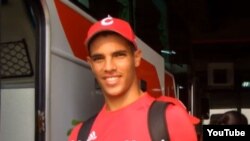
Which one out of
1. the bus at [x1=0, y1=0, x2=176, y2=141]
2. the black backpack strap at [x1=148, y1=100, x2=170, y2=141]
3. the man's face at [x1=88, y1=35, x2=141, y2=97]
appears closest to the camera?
the black backpack strap at [x1=148, y1=100, x2=170, y2=141]

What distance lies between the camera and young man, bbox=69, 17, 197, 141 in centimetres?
158

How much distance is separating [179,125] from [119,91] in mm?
227

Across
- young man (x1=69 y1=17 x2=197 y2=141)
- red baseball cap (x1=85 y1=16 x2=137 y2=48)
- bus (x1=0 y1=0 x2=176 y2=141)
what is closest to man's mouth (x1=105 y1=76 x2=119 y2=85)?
young man (x1=69 y1=17 x2=197 y2=141)

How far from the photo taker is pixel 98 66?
166 centimetres

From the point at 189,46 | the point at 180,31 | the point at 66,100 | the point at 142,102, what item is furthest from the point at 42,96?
the point at 189,46

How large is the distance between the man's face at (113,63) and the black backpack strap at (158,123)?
Result: 0.13 metres

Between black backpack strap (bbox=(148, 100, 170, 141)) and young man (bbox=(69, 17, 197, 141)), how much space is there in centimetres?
2

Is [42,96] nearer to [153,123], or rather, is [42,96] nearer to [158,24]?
[153,123]

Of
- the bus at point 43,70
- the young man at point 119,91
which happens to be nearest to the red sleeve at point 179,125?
the young man at point 119,91

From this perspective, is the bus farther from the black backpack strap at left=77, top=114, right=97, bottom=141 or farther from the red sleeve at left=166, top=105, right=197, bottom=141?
the red sleeve at left=166, top=105, right=197, bottom=141

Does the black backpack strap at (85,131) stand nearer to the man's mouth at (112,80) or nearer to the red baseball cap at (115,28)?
the man's mouth at (112,80)

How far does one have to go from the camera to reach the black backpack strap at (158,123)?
1.52 meters

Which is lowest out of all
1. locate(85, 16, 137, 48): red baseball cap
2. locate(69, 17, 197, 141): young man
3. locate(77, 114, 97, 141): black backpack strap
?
locate(77, 114, 97, 141): black backpack strap

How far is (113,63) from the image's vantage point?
1.63 m
